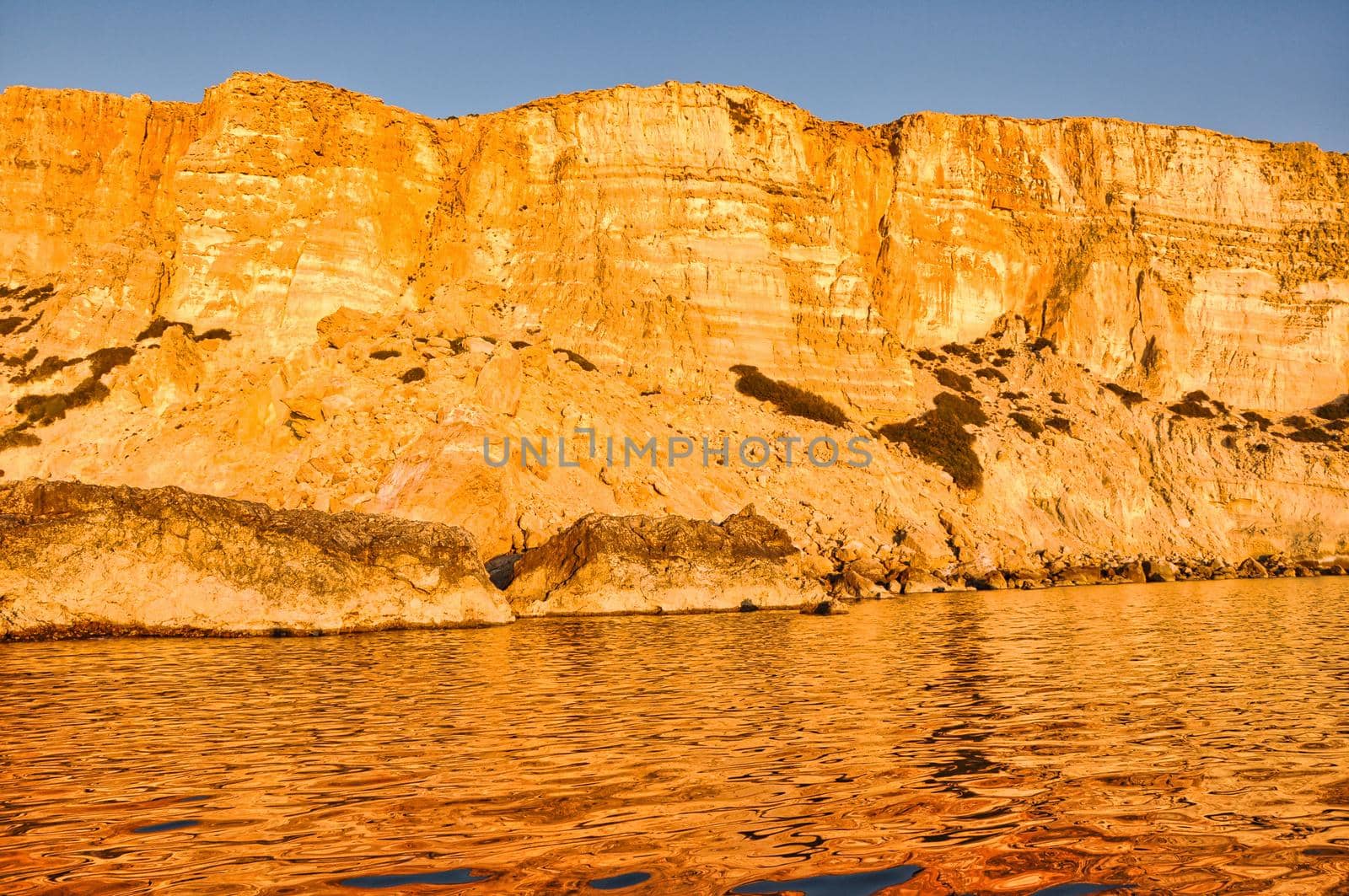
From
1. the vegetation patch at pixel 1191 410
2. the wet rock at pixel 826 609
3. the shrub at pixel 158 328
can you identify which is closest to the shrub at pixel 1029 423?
the vegetation patch at pixel 1191 410

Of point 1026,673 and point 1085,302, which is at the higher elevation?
point 1085,302

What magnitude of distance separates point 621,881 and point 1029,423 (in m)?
53.4

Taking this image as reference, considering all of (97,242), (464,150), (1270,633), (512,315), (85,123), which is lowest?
(1270,633)

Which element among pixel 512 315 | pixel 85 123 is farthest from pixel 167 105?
pixel 512 315

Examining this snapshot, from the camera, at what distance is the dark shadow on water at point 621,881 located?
488 centimetres

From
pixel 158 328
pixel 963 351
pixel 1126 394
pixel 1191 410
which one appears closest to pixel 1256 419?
pixel 1191 410

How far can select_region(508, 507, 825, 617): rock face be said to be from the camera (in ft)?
84.1

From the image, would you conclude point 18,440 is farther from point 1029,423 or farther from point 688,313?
point 1029,423

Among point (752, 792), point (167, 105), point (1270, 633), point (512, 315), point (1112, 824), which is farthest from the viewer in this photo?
point (167, 105)

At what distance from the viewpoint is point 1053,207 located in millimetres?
64625

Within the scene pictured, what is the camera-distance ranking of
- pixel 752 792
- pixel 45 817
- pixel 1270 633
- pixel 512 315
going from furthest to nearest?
pixel 512 315
pixel 1270 633
pixel 752 792
pixel 45 817

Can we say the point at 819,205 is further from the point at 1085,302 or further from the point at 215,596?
the point at 215,596

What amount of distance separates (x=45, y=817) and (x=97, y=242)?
2249 inches

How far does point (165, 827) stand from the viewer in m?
6.06
